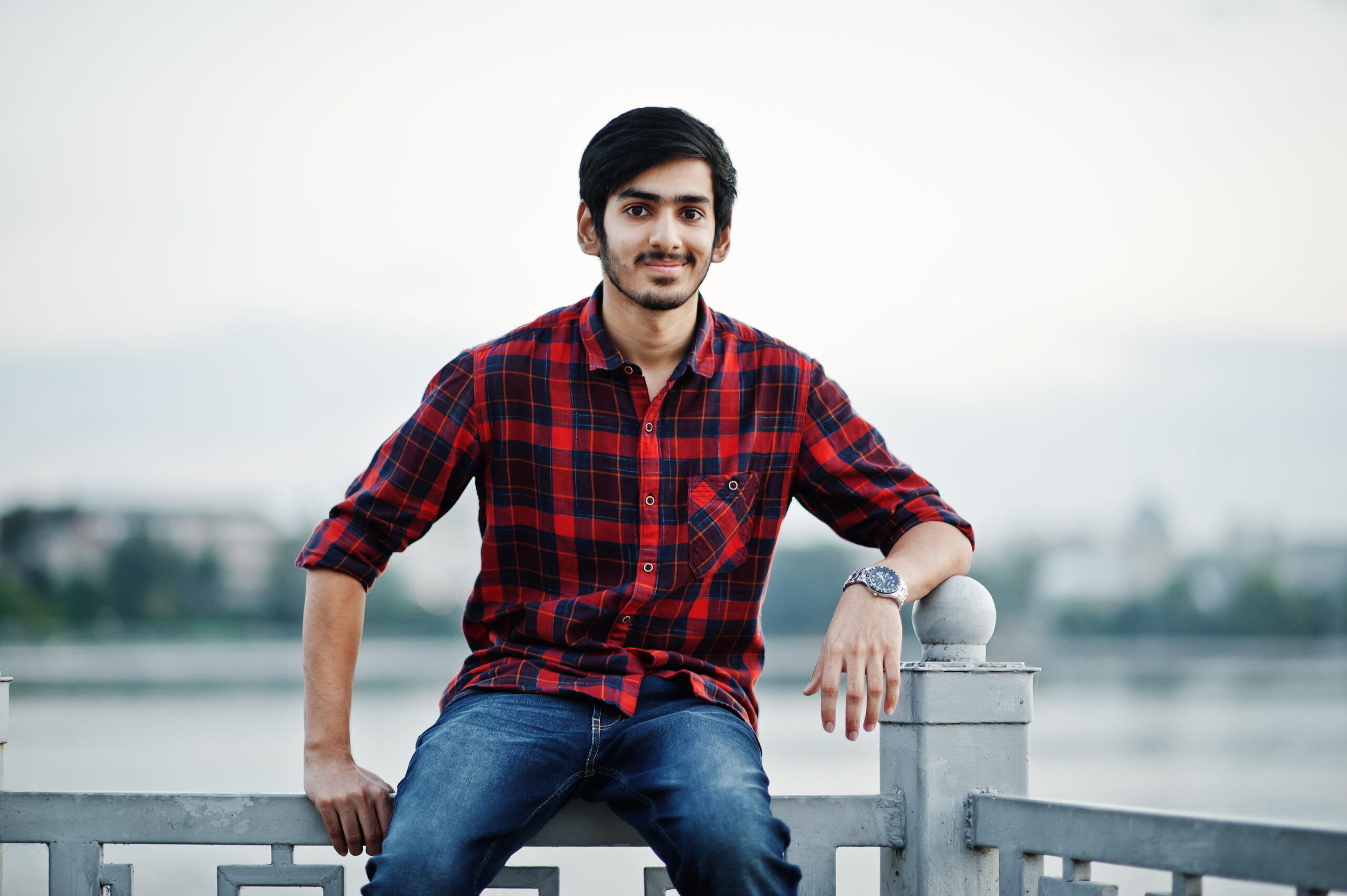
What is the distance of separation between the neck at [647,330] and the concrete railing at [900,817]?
2.18ft

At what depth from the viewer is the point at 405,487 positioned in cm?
217

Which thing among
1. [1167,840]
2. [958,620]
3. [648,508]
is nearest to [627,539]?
[648,508]

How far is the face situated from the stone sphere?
72 centimetres

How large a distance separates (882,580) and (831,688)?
226 millimetres

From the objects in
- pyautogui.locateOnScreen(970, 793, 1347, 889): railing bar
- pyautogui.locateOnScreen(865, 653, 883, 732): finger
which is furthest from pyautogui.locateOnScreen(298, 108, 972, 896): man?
pyautogui.locateOnScreen(970, 793, 1347, 889): railing bar

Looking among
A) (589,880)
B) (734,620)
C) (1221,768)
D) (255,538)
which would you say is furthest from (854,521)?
(255,538)

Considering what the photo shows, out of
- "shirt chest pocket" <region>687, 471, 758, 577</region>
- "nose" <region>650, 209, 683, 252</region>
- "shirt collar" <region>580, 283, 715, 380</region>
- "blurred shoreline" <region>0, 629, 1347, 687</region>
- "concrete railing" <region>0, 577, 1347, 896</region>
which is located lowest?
"blurred shoreline" <region>0, 629, 1347, 687</region>

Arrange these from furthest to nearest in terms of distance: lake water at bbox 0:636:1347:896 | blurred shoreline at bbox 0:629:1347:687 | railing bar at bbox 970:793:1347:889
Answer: blurred shoreline at bbox 0:629:1347:687 < lake water at bbox 0:636:1347:896 < railing bar at bbox 970:793:1347:889

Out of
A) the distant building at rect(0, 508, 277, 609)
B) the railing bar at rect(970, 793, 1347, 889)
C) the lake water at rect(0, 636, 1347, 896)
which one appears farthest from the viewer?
the distant building at rect(0, 508, 277, 609)

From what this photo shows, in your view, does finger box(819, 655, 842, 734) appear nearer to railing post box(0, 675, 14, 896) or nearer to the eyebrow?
the eyebrow

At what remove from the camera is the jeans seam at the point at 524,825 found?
1929 mm

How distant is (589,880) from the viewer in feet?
33.4

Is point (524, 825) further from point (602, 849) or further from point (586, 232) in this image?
point (602, 849)

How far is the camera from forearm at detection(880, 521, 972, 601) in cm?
214
